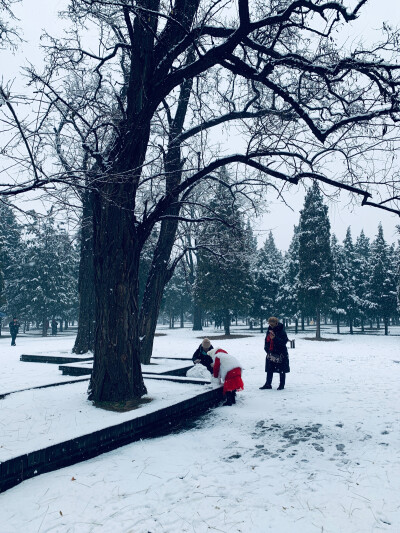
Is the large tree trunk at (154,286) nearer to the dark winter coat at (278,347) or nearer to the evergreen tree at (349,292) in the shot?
the dark winter coat at (278,347)

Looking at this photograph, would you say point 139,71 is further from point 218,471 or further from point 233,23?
point 218,471

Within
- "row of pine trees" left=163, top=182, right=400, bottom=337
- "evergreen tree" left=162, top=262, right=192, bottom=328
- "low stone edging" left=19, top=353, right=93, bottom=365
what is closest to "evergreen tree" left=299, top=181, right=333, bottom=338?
"row of pine trees" left=163, top=182, right=400, bottom=337

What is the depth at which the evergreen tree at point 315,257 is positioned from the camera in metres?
34.9

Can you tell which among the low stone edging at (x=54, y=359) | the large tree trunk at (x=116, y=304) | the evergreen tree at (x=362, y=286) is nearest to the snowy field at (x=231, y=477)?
the large tree trunk at (x=116, y=304)

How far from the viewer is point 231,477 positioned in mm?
4656

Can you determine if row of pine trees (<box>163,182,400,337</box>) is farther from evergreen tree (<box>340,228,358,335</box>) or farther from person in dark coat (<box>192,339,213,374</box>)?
person in dark coat (<box>192,339,213,374</box>)

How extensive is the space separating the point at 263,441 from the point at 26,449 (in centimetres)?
317

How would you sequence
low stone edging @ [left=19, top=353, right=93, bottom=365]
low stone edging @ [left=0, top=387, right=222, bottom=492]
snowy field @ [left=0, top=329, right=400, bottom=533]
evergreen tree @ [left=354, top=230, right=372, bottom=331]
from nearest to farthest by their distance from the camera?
snowy field @ [left=0, top=329, right=400, bottom=533]
low stone edging @ [left=0, top=387, right=222, bottom=492]
low stone edging @ [left=19, top=353, right=93, bottom=365]
evergreen tree @ [left=354, top=230, right=372, bottom=331]

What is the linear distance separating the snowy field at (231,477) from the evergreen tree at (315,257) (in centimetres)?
2756

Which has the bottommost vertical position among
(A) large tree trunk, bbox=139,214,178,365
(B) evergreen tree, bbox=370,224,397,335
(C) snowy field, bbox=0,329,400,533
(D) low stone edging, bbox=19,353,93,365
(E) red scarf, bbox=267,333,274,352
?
(C) snowy field, bbox=0,329,400,533

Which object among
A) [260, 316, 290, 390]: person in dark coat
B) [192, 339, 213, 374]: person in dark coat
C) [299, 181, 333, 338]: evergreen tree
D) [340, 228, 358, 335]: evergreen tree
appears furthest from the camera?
[340, 228, 358, 335]: evergreen tree

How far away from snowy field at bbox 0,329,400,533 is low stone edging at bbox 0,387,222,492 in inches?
5.0

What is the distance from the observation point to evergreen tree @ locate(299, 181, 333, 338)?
34.9m

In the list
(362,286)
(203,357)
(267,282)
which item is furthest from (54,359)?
(362,286)
